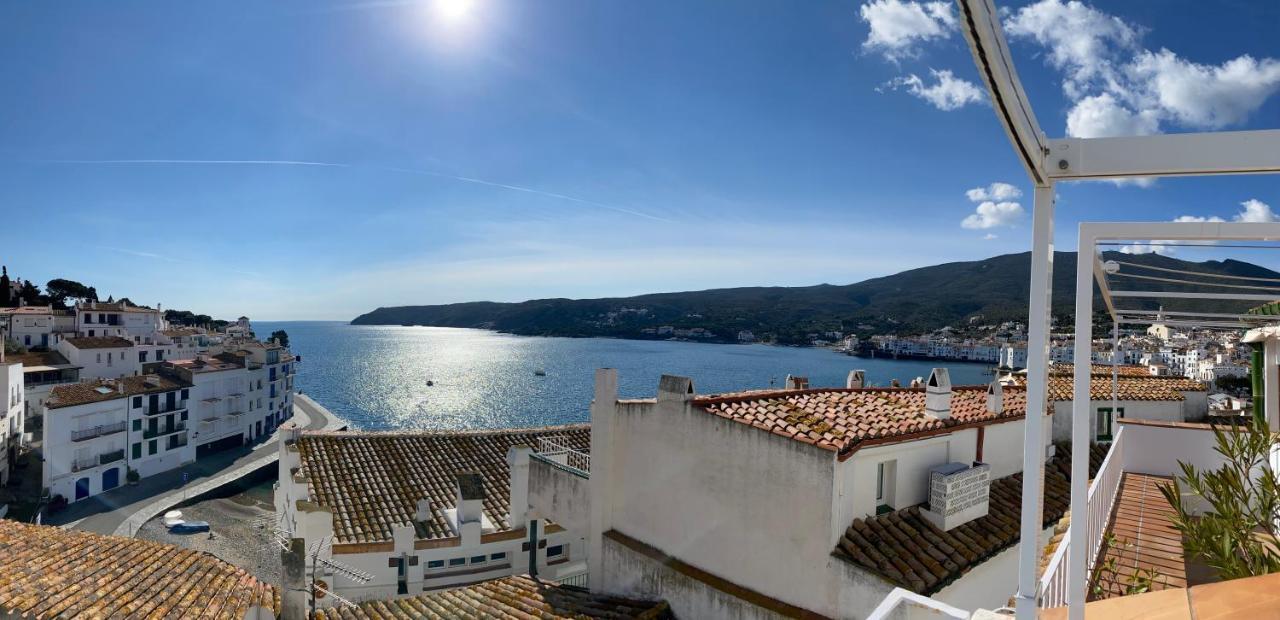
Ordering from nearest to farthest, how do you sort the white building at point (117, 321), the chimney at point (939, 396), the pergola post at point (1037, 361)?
the pergola post at point (1037, 361) < the chimney at point (939, 396) < the white building at point (117, 321)

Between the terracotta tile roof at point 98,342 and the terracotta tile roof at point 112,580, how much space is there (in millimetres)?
44947

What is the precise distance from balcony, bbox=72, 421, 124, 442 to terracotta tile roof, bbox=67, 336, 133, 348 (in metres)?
14.9

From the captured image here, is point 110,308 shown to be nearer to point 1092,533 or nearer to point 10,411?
point 10,411

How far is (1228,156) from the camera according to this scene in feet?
7.02

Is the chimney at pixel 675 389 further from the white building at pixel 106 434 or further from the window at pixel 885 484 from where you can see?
the white building at pixel 106 434

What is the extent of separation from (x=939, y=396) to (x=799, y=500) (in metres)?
3.51

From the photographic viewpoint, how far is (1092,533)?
4.95 metres

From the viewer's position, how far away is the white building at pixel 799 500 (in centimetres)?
764

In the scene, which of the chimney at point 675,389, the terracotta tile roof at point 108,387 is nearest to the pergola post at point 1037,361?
the chimney at point 675,389

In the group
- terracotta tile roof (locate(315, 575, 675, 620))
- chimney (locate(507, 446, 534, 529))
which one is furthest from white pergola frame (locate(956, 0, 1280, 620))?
chimney (locate(507, 446, 534, 529))

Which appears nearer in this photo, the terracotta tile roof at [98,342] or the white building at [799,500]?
the white building at [799,500]

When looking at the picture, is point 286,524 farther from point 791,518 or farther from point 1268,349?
point 1268,349

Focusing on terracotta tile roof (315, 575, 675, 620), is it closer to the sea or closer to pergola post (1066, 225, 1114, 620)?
pergola post (1066, 225, 1114, 620)

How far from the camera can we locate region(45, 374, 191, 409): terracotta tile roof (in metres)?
35.5
